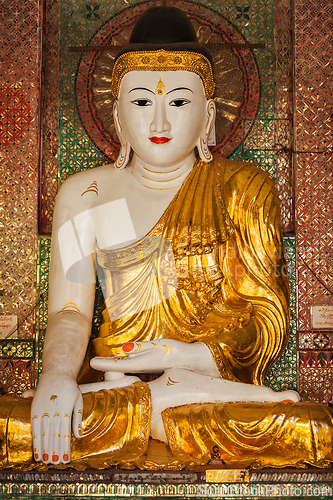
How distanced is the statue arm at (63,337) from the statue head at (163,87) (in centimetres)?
60

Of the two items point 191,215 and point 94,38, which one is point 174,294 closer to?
point 191,215

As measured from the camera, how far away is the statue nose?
3.80m

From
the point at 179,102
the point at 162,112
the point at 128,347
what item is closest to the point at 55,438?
the point at 128,347

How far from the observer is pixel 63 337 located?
3.48 m

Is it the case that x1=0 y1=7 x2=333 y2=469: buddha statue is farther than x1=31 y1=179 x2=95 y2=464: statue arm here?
Yes

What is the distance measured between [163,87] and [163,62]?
170 mm

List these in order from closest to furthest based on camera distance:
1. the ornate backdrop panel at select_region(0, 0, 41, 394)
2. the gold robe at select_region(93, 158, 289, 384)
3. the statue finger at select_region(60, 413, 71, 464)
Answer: the statue finger at select_region(60, 413, 71, 464) < the gold robe at select_region(93, 158, 289, 384) < the ornate backdrop panel at select_region(0, 0, 41, 394)

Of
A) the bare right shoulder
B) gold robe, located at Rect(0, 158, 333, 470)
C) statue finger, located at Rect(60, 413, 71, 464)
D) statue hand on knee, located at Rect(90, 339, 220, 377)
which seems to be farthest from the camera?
the bare right shoulder

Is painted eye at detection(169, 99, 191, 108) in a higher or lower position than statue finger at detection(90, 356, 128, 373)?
higher

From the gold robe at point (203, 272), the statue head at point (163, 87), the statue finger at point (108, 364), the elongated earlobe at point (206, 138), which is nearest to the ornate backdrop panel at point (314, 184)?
the gold robe at point (203, 272)

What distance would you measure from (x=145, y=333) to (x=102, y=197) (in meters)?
0.93

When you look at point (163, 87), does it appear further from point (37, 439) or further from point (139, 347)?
point (37, 439)

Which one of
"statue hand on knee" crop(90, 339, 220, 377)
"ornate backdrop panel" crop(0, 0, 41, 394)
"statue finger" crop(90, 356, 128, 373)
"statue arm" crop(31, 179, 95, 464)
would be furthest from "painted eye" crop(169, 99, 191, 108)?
"statue finger" crop(90, 356, 128, 373)

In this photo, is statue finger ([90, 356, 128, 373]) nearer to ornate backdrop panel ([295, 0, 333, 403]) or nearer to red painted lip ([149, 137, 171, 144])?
red painted lip ([149, 137, 171, 144])
